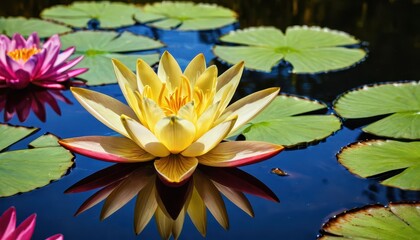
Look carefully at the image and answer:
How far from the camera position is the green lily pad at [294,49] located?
8.32ft

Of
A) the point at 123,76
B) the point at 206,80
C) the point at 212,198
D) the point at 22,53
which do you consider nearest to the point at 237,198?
the point at 212,198

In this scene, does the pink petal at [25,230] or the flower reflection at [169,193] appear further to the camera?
the flower reflection at [169,193]

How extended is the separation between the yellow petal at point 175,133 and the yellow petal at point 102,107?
15 centimetres

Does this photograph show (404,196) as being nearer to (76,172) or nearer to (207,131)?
(207,131)

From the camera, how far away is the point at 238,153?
62.1 inches

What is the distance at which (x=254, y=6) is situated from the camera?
3670mm

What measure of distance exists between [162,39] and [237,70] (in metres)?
1.19

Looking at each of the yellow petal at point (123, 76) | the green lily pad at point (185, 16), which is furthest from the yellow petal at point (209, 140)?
the green lily pad at point (185, 16)

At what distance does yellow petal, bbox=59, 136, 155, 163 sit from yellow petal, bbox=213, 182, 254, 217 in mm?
231

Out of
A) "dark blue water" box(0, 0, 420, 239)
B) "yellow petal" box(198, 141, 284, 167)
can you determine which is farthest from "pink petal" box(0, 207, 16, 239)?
"yellow petal" box(198, 141, 284, 167)

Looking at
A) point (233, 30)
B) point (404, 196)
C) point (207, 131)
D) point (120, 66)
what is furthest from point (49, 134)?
point (233, 30)

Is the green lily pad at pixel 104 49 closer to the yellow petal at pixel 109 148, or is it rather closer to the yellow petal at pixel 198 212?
the yellow petal at pixel 109 148

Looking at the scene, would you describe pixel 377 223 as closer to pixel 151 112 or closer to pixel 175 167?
pixel 175 167

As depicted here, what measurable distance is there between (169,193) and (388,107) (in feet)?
3.09
